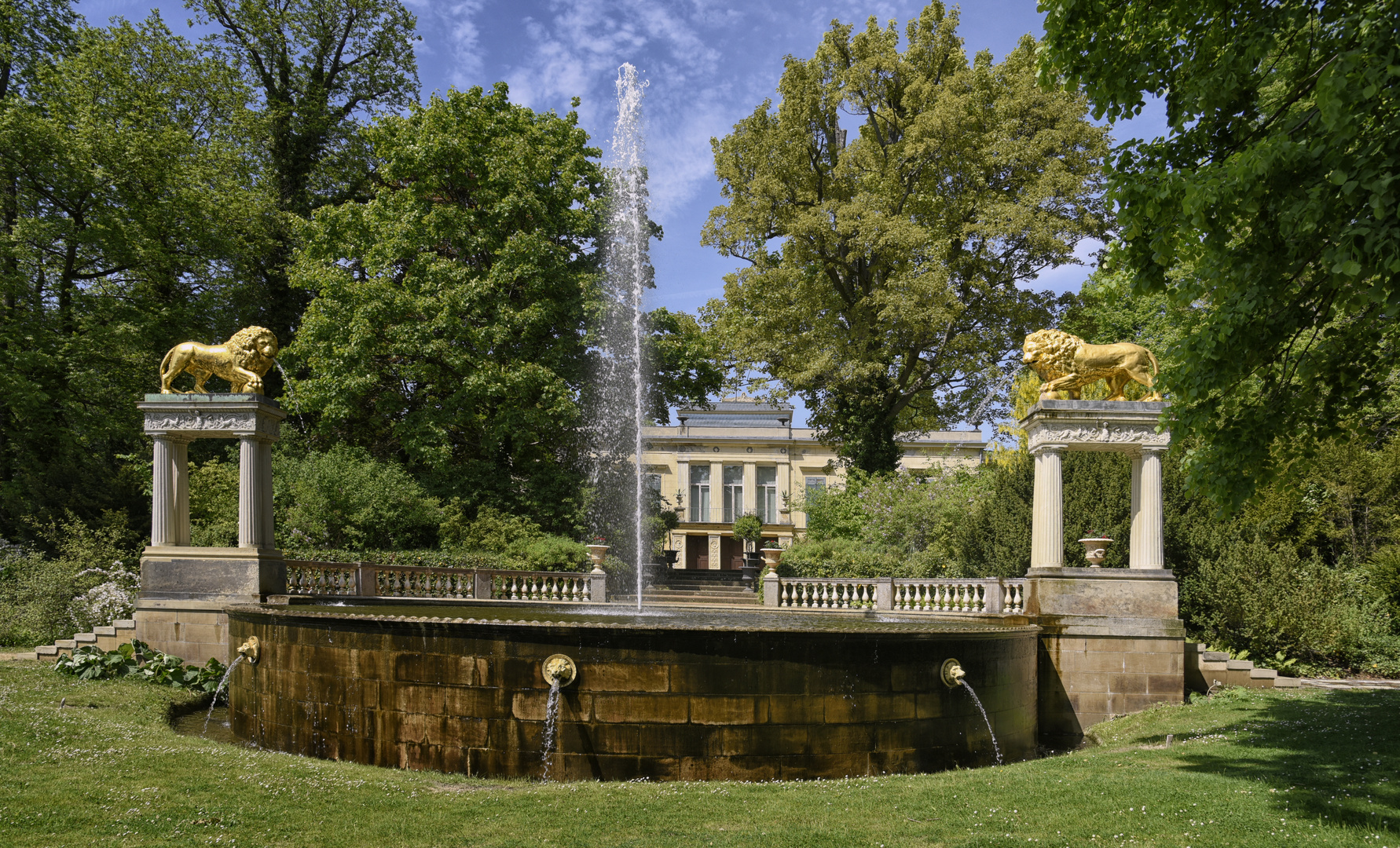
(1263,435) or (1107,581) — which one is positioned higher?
(1263,435)

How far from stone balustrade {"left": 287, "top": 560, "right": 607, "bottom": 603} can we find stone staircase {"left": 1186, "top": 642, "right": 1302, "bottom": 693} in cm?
1161

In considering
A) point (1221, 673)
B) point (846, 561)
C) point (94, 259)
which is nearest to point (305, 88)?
point (94, 259)

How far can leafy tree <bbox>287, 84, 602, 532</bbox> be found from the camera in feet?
79.8

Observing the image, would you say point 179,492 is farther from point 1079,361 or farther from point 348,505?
point 1079,361

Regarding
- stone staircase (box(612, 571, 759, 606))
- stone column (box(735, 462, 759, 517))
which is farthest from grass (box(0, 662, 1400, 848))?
stone column (box(735, 462, 759, 517))

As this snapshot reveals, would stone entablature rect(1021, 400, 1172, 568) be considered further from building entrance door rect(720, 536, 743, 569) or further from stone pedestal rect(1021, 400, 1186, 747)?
building entrance door rect(720, 536, 743, 569)

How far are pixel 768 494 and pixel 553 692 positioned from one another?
39.2m

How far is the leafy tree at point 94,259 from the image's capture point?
897 inches

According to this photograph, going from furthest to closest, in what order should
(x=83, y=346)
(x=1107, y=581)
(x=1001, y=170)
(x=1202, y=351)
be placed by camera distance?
(x=1001, y=170)
(x=83, y=346)
(x=1107, y=581)
(x=1202, y=351)

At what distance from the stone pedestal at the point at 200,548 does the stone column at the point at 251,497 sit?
0.01m

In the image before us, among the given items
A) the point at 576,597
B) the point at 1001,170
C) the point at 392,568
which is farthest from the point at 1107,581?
the point at 1001,170

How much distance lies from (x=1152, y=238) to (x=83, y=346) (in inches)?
1041

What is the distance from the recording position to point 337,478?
21.6 m

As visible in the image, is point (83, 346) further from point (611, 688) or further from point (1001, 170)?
point (1001, 170)
